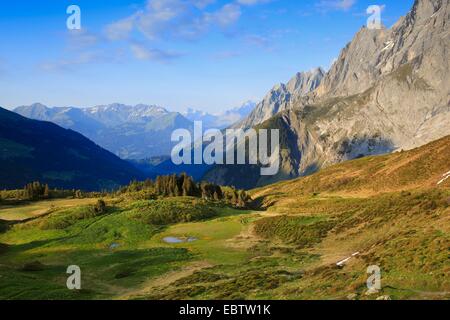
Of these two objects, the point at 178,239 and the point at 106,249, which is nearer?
the point at 106,249

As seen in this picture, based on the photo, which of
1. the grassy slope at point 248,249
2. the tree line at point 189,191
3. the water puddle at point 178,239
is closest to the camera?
the grassy slope at point 248,249

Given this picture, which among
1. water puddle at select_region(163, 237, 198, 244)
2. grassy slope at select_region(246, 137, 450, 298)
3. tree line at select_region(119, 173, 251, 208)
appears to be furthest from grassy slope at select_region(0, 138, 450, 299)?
tree line at select_region(119, 173, 251, 208)

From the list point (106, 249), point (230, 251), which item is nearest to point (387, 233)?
point (230, 251)

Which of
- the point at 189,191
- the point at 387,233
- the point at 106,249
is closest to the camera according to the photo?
the point at 387,233

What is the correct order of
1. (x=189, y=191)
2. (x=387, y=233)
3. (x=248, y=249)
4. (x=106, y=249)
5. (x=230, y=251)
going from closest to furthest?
(x=387, y=233)
(x=230, y=251)
(x=248, y=249)
(x=106, y=249)
(x=189, y=191)

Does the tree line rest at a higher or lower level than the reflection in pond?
higher

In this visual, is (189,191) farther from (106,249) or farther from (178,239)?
(106,249)

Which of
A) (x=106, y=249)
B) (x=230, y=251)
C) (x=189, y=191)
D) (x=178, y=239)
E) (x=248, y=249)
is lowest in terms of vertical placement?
(x=106, y=249)

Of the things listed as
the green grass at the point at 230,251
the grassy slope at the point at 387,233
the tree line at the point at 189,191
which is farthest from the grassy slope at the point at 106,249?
the tree line at the point at 189,191

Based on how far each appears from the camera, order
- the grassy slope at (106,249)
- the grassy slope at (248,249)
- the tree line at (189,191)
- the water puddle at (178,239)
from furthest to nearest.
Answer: the tree line at (189,191) < the water puddle at (178,239) < the grassy slope at (106,249) < the grassy slope at (248,249)

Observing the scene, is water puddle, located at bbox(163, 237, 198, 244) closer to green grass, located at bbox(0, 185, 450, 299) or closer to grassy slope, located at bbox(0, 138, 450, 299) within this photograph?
green grass, located at bbox(0, 185, 450, 299)

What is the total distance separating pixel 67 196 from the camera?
130500mm

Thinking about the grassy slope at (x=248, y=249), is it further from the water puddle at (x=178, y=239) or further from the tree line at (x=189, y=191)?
the tree line at (x=189, y=191)

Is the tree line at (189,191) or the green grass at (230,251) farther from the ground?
the tree line at (189,191)
